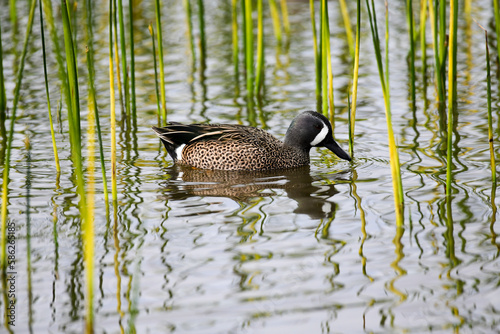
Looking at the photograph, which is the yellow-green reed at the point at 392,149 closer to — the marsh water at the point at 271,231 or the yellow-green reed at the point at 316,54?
the marsh water at the point at 271,231

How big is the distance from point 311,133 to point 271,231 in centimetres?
226

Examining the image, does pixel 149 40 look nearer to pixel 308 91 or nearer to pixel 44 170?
pixel 308 91

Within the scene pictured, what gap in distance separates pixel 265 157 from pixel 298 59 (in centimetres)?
471

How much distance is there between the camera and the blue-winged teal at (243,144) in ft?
23.4

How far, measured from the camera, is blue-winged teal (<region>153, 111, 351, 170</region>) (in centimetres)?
712

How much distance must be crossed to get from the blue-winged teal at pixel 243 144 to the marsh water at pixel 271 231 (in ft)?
0.55

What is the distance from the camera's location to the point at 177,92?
9930 millimetres

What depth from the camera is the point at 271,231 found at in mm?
5188

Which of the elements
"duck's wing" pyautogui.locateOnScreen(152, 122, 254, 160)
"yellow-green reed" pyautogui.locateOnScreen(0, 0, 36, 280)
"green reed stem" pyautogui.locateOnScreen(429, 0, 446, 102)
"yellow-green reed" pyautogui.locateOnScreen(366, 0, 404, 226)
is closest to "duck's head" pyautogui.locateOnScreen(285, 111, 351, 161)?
"duck's wing" pyautogui.locateOnScreen(152, 122, 254, 160)

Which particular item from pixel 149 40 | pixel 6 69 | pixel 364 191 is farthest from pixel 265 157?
pixel 149 40

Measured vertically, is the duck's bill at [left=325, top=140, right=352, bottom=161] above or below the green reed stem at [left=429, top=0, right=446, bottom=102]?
below

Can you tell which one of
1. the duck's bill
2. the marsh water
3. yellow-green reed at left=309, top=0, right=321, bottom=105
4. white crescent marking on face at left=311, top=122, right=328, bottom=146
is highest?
yellow-green reed at left=309, top=0, right=321, bottom=105

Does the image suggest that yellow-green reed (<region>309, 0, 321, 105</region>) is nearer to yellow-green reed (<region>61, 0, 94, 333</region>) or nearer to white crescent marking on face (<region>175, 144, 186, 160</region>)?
white crescent marking on face (<region>175, 144, 186, 160</region>)

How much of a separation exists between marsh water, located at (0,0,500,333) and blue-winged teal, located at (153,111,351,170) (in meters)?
0.17
